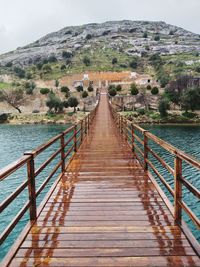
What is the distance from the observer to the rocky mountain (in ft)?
447

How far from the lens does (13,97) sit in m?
72.5

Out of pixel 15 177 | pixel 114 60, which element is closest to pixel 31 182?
pixel 15 177

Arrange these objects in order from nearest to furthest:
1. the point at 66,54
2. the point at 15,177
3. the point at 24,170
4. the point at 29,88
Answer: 1. the point at 15,177
2. the point at 24,170
3. the point at 29,88
4. the point at 66,54

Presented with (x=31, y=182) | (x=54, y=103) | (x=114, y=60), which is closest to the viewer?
(x=31, y=182)

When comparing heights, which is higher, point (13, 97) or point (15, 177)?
point (13, 97)

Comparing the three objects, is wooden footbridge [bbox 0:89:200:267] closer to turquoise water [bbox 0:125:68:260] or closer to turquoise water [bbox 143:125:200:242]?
turquoise water [bbox 0:125:68:260]

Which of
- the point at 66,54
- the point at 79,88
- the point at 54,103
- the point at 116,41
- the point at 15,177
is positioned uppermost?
the point at 116,41

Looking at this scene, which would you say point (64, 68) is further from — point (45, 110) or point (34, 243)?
point (34, 243)

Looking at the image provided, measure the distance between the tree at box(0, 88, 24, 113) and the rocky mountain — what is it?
57.5m

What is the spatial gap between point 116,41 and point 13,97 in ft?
302

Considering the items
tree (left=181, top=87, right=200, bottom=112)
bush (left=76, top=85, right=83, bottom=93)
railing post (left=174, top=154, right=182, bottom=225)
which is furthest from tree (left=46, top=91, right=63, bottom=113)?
railing post (left=174, top=154, right=182, bottom=225)

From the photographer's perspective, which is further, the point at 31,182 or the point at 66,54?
the point at 66,54

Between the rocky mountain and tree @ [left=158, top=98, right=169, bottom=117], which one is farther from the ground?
the rocky mountain

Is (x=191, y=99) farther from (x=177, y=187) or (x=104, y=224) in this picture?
(x=104, y=224)
